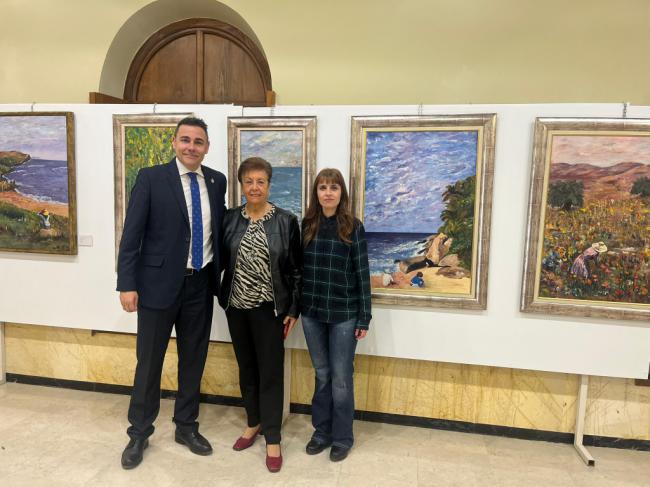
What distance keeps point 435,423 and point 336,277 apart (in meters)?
1.26

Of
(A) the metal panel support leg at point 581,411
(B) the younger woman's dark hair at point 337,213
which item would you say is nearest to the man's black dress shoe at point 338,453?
(B) the younger woman's dark hair at point 337,213

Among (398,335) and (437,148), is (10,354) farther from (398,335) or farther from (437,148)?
(437,148)

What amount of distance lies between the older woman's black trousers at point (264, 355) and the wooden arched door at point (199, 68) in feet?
6.39

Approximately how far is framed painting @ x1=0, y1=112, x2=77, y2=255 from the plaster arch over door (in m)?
0.65

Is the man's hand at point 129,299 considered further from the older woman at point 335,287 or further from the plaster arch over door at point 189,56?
the plaster arch over door at point 189,56

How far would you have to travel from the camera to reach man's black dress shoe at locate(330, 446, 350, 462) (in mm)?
2473

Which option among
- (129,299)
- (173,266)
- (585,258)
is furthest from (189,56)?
(585,258)

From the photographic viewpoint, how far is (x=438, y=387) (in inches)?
112

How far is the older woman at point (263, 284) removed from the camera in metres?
2.28

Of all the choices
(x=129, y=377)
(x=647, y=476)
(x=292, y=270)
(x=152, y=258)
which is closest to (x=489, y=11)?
(x=292, y=270)

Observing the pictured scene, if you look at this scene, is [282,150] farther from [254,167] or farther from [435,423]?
[435,423]

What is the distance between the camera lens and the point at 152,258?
230cm

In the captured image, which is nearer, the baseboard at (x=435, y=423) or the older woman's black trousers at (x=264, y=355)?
the older woman's black trousers at (x=264, y=355)

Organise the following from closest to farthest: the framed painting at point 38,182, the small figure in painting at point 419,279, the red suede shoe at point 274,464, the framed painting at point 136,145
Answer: the red suede shoe at point 274,464 < the small figure in painting at point 419,279 < the framed painting at point 136,145 < the framed painting at point 38,182
